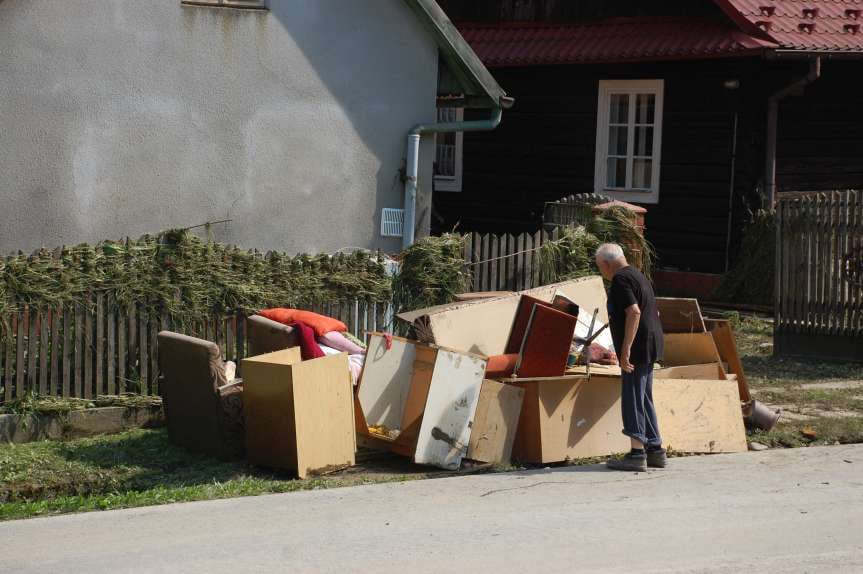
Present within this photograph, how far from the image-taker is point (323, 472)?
8250mm

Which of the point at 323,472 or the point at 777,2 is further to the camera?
the point at 777,2

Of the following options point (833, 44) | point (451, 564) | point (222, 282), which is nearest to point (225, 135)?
point (222, 282)

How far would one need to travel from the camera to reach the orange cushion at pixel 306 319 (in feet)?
30.8

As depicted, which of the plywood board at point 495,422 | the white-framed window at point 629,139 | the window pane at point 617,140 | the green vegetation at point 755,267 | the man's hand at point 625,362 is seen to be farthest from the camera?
the window pane at point 617,140

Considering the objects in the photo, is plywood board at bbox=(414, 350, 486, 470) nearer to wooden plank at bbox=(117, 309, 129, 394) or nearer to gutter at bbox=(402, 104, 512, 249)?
wooden plank at bbox=(117, 309, 129, 394)

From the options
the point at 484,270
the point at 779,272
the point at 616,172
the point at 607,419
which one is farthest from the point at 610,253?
the point at 616,172

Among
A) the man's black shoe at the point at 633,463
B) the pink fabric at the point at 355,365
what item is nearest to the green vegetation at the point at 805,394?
the man's black shoe at the point at 633,463

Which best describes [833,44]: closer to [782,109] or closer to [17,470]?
Result: [782,109]

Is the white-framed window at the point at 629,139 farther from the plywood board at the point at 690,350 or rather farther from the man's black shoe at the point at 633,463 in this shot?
the man's black shoe at the point at 633,463

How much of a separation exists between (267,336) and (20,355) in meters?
1.88

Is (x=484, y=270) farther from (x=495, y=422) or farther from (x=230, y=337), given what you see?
(x=495, y=422)

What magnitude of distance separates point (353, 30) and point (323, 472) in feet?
21.0

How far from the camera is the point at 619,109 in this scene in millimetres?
19344

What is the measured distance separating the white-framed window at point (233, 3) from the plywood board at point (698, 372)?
5.89m
